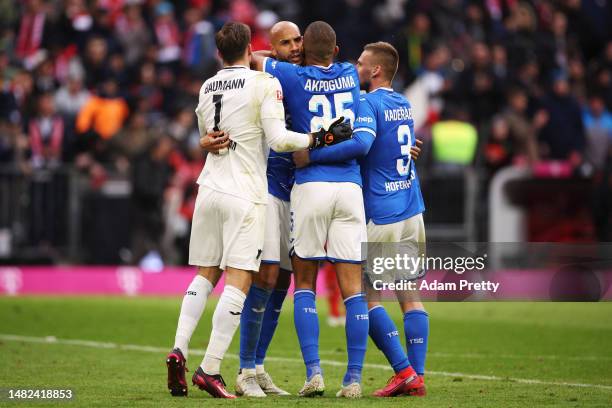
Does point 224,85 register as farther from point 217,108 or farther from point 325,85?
point 325,85

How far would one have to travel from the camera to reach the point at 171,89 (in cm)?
2306

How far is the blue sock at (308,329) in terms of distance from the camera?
9062mm

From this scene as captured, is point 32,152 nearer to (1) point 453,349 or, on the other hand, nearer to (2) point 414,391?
(1) point 453,349

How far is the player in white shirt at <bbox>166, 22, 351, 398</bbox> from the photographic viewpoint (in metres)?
9.02

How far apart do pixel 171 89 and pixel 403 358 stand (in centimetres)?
1448

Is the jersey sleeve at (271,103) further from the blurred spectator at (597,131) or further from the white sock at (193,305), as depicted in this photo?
the blurred spectator at (597,131)

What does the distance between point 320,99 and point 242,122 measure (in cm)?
58

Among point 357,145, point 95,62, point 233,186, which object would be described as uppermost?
point 95,62

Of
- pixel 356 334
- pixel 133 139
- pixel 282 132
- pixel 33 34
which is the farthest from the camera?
pixel 33 34

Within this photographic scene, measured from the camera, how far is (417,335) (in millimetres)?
9547

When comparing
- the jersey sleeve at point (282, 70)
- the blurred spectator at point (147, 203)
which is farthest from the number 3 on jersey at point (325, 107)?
the blurred spectator at point (147, 203)

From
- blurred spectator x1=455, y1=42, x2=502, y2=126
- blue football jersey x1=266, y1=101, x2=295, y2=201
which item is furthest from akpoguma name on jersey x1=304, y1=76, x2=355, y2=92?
blurred spectator x1=455, y1=42, x2=502, y2=126

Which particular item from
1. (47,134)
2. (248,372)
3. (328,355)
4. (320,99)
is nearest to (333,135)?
(320,99)

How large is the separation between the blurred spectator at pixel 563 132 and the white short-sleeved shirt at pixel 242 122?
1273 centimetres
